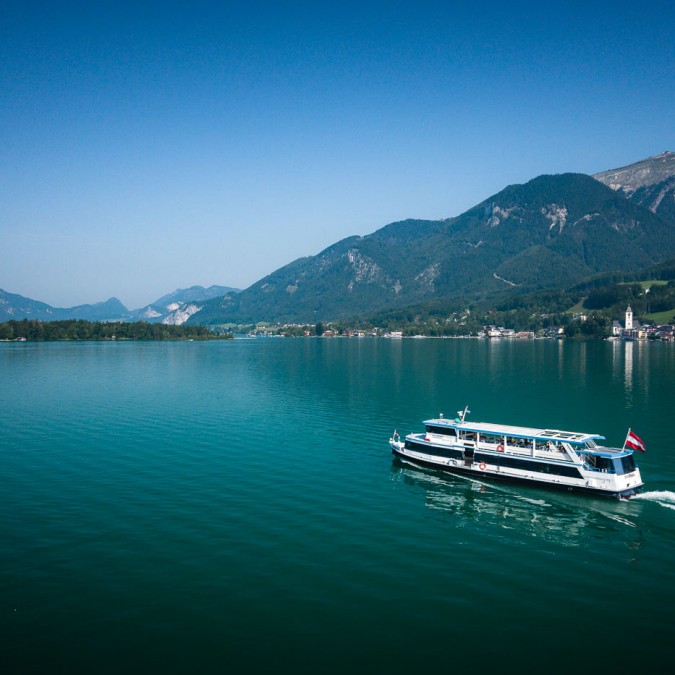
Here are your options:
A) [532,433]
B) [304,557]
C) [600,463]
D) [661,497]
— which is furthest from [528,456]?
[304,557]

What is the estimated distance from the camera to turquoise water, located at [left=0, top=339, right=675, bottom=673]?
75.2 ft

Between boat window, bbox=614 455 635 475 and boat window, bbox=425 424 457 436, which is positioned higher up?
boat window, bbox=425 424 457 436

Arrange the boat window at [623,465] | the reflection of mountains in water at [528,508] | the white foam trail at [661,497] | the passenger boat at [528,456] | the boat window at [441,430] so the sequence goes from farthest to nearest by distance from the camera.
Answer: the boat window at [441,430] → the passenger boat at [528,456] → the boat window at [623,465] → the white foam trail at [661,497] → the reflection of mountains in water at [528,508]

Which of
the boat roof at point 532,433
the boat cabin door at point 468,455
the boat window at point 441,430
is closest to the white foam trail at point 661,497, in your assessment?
the boat roof at point 532,433

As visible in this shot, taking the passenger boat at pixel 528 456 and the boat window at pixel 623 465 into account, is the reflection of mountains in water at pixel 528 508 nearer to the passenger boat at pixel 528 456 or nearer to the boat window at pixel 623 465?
the passenger boat at pixel 528 456

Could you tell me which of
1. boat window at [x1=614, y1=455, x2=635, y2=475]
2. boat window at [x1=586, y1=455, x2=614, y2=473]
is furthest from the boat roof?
boat window at [x1=614, y1=455, x2=635, y2=475]

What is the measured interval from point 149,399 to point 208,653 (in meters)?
74.4

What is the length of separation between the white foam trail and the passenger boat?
64 cm

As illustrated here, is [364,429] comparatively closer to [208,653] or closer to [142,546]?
[142,546]

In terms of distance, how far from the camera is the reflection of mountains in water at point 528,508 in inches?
1462

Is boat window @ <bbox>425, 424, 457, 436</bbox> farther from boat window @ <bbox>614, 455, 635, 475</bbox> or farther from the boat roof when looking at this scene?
boat window @ <bbox>614, 455, 635, 475</bbox>

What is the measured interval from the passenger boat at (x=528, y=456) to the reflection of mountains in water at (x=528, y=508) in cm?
118

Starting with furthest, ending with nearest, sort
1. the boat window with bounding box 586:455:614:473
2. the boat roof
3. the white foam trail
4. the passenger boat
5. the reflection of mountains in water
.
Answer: the boat roof < the passenger boat < the boat window with bounding box 586:455:614:473 < the white foam trail < the reflection of mountains in water

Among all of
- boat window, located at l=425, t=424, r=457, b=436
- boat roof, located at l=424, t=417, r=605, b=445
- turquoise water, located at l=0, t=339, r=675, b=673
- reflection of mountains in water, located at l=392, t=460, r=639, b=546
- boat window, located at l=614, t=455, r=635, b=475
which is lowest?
reflection of mountains in water, located at l=392, t=460, r=639, b=546
